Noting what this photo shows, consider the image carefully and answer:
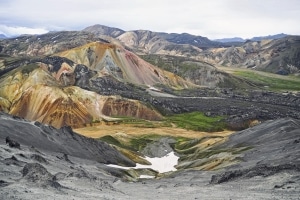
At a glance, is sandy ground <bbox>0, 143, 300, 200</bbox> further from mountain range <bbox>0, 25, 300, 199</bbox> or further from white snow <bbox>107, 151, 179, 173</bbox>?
white snow <bbox>107, 151, 179, 173</bbox>

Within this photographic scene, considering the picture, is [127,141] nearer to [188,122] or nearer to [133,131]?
[133,131]

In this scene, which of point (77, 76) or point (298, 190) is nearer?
point (298, 190)

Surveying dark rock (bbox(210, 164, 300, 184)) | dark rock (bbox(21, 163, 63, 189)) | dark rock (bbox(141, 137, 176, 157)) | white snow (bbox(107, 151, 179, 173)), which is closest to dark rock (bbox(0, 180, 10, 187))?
dark rock (bbox(21, 163, 63, 189))

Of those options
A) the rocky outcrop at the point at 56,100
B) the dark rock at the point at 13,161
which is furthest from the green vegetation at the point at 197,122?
the dark rock at the point at 13,161

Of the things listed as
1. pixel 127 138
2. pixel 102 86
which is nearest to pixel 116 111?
pixel 102 86

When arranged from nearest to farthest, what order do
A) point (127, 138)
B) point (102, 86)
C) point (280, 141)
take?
point (280, 141) < point (127, 138) < point (102, 86)

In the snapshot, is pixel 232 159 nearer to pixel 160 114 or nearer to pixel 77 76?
pixel 160 114

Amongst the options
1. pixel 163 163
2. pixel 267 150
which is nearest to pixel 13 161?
pixel 267 150
